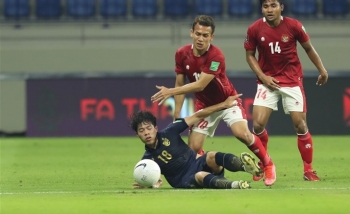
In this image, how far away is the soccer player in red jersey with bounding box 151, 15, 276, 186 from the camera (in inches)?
350

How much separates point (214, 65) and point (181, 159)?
117 cm

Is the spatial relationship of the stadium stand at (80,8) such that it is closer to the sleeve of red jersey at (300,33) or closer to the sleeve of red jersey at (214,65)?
the sleeve of red jersey at (300,33)

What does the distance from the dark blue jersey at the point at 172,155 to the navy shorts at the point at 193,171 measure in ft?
0.11

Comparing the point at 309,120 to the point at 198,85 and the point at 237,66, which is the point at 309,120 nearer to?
the point at 237,66

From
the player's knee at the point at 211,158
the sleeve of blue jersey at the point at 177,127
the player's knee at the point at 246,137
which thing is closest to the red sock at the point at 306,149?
the player's knee at the point at 246,137

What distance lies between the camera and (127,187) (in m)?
8.84

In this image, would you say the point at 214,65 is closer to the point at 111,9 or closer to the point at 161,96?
the point at 161,96

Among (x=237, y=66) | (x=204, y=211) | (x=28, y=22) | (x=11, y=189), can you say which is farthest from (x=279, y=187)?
(x=28, y=22)

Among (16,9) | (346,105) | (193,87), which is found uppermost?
(193,87)

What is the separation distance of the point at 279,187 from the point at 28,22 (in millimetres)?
13738

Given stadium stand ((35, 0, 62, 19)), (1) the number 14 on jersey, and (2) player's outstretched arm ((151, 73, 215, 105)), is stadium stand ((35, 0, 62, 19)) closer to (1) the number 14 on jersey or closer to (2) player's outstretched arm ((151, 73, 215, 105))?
(1) the number 14 on jersey

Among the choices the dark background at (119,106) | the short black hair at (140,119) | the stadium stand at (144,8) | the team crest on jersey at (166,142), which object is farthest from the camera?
the stadium stand at (144,8)

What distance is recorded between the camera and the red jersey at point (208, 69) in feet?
29.5

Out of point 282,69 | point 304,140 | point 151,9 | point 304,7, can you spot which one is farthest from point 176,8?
point 304,140
